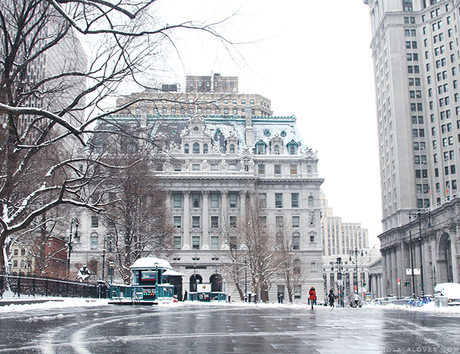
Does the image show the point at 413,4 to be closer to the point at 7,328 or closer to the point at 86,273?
the point at 86,273

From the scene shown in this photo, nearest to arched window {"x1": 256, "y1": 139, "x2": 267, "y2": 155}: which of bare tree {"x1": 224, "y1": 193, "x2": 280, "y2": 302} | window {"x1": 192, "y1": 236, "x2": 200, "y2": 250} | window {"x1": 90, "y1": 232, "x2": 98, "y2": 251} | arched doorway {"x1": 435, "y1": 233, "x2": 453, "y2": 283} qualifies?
window {"x1": 192, "y1": 236, "x2": 200, "y2": 250}

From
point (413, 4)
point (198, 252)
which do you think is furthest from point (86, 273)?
point (413, 4)

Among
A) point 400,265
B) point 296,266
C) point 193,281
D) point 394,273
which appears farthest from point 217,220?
point 394,273

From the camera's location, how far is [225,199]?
88125 millimetres

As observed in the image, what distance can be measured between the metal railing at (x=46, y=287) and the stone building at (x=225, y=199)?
39.6 meters

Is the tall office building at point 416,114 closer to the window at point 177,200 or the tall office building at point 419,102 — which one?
the tall office building at point 419,102

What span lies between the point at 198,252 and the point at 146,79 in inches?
2824

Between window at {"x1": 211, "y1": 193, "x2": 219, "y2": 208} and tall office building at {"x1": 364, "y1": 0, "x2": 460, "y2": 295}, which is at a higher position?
tall office building at {"x1": 364, "y1": 0, "x2": 460, "y2": 295}

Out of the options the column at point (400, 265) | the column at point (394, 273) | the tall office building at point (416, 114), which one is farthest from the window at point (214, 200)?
the column at point (394, 273)

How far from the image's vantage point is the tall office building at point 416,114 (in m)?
89.5

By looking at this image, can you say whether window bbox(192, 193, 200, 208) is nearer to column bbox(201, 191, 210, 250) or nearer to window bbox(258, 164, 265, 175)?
column bbox(201, 191, 210, 250)

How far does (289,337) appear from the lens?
38.6 feet

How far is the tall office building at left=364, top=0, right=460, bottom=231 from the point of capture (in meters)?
89.9

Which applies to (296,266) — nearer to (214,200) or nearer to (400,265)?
(214,200)
